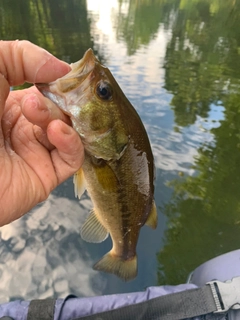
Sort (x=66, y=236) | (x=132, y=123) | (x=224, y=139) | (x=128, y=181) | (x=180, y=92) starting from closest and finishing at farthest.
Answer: (x=132, y=123) < (x=128, y=181) < (x=66, y=236) < (x=224, y=139) < (x=180, y=92)

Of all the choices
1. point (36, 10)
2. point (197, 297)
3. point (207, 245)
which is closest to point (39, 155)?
point (197, 297)

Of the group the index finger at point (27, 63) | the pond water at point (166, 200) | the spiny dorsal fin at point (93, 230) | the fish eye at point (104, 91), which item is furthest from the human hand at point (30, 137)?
the pond water at point (166, 200)

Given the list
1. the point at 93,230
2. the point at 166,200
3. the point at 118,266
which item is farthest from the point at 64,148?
the point at 166,200

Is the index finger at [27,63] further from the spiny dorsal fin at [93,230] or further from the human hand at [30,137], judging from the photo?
the spiny dorsal fin at [93,230]

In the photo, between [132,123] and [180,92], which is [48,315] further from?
[180,92]

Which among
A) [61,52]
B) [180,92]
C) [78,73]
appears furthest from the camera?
[61,52]

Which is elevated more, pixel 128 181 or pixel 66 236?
pixel 128 181
